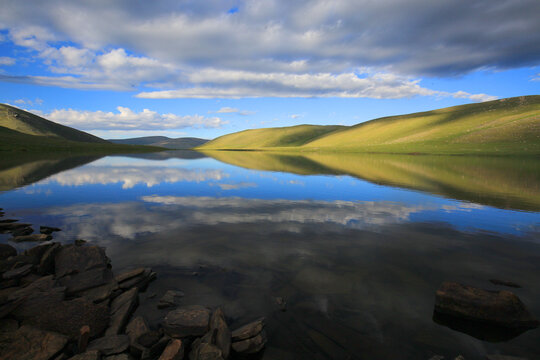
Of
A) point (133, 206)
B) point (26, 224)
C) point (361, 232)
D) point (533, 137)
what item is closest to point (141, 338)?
point (361, 232)

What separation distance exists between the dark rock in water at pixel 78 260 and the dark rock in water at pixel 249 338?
6.99 metres

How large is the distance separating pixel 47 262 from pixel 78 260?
47.8 inches

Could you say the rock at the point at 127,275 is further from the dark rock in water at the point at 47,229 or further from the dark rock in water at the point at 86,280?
the dark rock in water at the point at 47,229

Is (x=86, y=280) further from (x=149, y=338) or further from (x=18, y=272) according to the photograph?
(x=149, y=338)

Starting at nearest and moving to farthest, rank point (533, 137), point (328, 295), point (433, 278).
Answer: point (328, 295), point (433, 278), point (533, 137)

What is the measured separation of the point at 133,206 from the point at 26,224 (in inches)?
280

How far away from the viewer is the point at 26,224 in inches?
667

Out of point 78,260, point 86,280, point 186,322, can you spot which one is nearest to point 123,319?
point 186,322

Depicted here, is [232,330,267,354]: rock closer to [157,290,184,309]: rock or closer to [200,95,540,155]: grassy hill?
[157,290,184,309]: rock

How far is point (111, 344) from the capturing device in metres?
7.05

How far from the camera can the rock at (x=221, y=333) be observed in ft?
22.9

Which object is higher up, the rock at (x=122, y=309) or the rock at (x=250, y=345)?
the rock at (x=122, y=309)

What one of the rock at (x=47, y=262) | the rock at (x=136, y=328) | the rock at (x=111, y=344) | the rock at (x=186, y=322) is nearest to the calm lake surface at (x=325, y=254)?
the rock at (x=136, y=328)

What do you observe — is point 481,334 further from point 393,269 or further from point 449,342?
point 393,269
